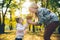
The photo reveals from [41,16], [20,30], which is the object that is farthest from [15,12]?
[41,16]

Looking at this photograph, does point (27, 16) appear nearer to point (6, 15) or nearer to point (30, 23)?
Answer: point (30, 23)

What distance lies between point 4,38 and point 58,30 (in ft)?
2.63

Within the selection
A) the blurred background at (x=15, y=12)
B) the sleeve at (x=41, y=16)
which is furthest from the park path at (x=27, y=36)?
the sleeve at (x=41, y=16)

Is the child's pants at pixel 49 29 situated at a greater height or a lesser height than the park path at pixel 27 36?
greater

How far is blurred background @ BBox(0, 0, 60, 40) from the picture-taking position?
2109mm

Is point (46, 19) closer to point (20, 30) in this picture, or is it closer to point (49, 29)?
point (49, 29)

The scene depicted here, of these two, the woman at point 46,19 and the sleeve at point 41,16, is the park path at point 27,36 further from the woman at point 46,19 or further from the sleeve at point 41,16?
the sleeve at point 41,16

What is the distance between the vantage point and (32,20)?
2.12 metres

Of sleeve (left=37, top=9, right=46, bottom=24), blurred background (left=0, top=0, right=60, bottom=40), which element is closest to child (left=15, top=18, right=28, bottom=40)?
blurred background (left=0, top=0, right=60, bottom=40)

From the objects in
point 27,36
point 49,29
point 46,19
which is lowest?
point 27,36

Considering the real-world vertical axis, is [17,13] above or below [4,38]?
above

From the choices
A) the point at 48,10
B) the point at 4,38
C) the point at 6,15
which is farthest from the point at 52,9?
the point at 4,38

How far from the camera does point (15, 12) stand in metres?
2.12

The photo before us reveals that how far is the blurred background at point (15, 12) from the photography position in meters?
2.11
